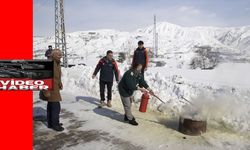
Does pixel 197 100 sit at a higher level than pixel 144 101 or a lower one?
higher

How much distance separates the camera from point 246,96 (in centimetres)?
1079

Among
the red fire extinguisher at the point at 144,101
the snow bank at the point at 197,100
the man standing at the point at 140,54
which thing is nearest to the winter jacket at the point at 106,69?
the man standing at the point at 140,54

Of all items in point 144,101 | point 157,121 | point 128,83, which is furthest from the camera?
point 144,101

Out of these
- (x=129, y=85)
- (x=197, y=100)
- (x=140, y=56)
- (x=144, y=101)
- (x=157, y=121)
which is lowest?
(x=157, y=121)

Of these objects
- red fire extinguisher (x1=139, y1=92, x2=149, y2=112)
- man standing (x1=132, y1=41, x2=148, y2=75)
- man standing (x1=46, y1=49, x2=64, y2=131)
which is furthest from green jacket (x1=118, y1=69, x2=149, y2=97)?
man standing (x1=132, y1=41, x2=148, y2=75)

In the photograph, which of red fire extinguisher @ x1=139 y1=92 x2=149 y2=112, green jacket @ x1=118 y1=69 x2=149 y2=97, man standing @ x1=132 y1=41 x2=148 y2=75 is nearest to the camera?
green jacket @ x1=118 y1=69 x2=149 y2=97

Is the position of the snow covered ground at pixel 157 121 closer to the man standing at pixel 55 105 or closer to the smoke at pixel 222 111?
the smoke at pixel 222 111

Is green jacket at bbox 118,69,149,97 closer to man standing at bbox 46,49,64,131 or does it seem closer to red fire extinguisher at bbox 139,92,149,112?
red fire extinguisher at bbox 139,92,149,112

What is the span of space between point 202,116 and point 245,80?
8.52 metres

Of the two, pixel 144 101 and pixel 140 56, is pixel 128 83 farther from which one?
pixel 140 56

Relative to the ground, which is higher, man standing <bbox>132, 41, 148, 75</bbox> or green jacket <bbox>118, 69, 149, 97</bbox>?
man standing <bbox>132, 41, 148, 75</bbox>

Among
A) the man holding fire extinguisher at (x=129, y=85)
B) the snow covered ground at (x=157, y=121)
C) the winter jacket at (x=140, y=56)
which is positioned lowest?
the snow covered ground at (x=157, y=121)

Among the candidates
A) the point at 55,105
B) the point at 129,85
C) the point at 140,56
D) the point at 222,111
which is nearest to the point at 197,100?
the point at 222,111

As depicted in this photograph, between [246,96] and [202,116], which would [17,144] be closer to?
[202,116]
